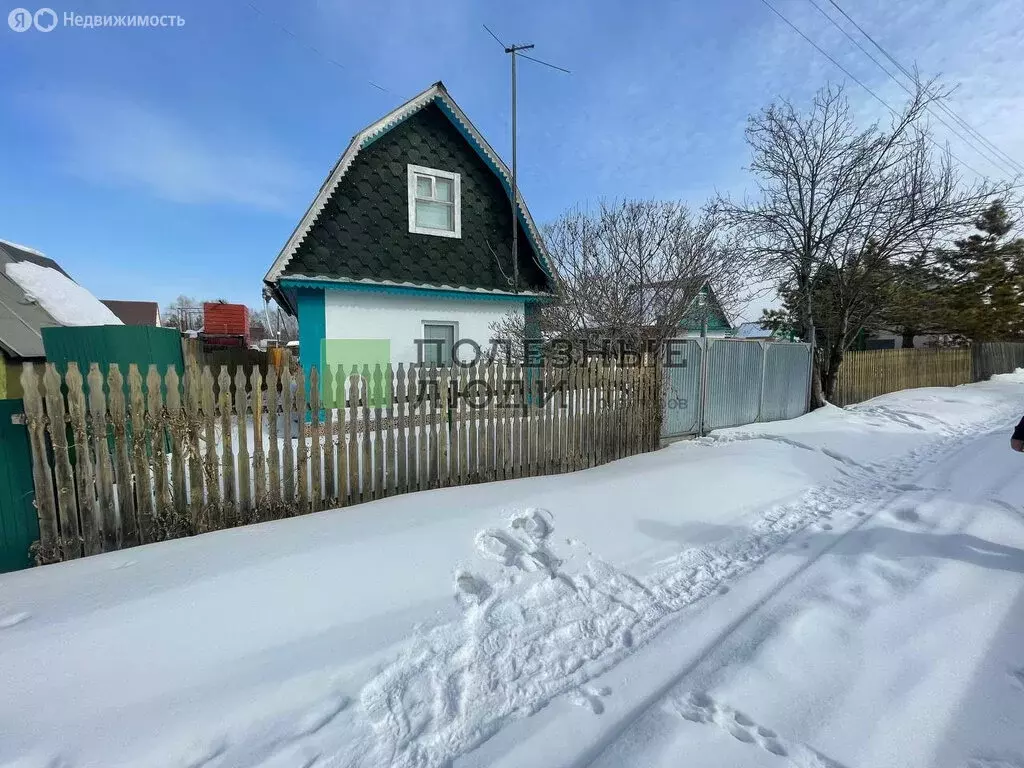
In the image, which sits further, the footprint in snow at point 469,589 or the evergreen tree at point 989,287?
the evergreen tree at point 989,287

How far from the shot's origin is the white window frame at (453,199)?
9477mm

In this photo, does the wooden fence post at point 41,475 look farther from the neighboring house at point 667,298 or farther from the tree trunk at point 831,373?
the tree trunk at point 831,373

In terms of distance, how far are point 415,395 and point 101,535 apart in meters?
2.62

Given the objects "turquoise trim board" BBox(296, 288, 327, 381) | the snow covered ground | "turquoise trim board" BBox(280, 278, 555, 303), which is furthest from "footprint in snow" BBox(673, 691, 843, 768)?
"turquoise trim board" BBox(280, 278, 555, 303)

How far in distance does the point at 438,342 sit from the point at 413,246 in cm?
202

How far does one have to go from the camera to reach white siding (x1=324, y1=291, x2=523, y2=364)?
880cm

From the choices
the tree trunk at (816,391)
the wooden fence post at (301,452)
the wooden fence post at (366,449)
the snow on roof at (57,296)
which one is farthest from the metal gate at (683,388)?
the snow on roof at (57,296)

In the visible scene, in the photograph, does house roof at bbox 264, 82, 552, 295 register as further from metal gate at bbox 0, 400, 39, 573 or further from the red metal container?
the red metal container

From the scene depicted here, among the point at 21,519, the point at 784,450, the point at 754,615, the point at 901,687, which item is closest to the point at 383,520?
the point at 21,519

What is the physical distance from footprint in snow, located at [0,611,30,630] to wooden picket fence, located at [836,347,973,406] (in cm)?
1535

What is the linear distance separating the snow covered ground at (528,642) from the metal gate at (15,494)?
387mm

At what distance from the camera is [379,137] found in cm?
903

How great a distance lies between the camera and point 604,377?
6422 mm

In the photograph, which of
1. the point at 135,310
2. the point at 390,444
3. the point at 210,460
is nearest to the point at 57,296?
the point at 210,460
